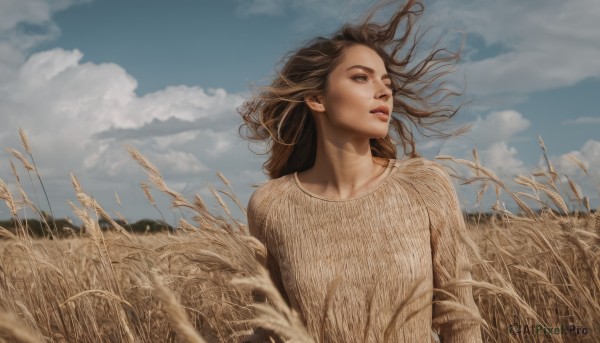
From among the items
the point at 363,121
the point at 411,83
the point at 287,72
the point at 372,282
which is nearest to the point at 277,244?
the point at 372,282

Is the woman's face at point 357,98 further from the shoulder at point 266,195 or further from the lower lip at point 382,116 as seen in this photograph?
the shoulder at point 266,195

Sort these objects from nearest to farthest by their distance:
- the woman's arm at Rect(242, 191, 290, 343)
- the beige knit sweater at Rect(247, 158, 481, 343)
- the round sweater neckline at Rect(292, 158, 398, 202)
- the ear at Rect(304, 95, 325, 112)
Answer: the beige knit sweater at Rect(247, 158, 481, 343), the round sweater neckline at Rect(292, 158, 398, 202), the woman's arm at Rect(242, 191, 290, 343), the ear at Rect(304, 95, 325, 112)

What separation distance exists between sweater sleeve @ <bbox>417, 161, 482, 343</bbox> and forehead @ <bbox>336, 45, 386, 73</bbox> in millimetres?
571

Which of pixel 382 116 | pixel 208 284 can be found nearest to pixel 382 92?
pixel 382 116

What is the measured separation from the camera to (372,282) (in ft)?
7.30

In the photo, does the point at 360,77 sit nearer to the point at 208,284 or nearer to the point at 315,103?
the point at 315,103

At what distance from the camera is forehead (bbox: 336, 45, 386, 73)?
2.53 m

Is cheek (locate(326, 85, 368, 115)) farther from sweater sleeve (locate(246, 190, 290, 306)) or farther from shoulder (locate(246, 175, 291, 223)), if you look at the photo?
sweater sleeve (locate(246, 190, 290, 306))

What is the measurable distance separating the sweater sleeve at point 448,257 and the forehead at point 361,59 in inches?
22.5

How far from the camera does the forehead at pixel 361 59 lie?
253 cm

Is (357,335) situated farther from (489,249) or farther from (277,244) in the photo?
(489,249)

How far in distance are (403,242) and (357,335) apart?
0.40 metres

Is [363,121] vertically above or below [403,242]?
above

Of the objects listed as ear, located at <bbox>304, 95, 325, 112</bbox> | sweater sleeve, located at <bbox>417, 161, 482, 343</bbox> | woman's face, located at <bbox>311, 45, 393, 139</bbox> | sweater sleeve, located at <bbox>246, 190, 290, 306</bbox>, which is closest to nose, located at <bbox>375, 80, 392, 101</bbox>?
woman's face, located at <bbox>311, 45, 393, 139</bbox>
